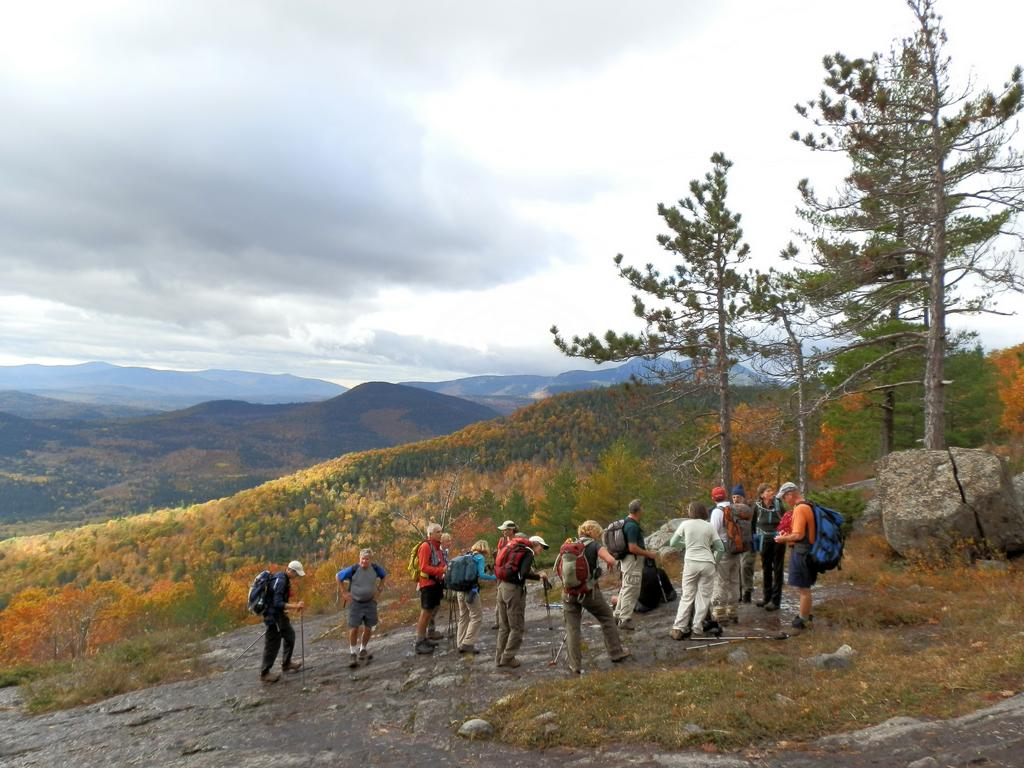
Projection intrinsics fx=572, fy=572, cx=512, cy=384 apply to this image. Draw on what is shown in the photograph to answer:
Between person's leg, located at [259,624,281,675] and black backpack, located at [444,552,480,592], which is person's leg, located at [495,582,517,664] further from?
person's leg, located at [259,624,281,675]

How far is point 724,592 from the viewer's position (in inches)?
390

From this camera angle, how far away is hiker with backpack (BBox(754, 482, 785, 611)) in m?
9.84

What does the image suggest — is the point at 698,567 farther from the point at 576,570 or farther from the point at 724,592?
the point at 576,570

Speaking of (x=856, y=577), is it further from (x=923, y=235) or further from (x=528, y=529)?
(x=528, y=529)

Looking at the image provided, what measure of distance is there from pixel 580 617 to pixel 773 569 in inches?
165

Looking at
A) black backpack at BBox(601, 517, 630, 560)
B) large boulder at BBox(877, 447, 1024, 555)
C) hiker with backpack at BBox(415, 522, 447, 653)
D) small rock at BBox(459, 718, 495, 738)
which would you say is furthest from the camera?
large boulder at BBox(877, 447, 1024, 555)

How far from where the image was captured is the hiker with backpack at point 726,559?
9758 mm

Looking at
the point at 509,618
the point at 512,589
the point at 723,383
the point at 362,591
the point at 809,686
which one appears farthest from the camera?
the point at 723,383

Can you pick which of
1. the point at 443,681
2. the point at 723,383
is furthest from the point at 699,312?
the point at 443,681

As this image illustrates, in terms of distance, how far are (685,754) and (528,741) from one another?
172cm

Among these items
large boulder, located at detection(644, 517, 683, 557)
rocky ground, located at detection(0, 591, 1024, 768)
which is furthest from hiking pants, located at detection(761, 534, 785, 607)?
large boulder, located at detection(644, 517, 683, 557)

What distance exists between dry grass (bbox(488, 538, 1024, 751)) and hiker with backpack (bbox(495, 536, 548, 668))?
1.50m

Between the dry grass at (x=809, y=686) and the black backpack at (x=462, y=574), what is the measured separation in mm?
2753

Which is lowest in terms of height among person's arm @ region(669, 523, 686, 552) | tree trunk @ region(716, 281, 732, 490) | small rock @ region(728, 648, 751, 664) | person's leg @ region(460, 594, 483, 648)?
person's leg @ region(460, 594, 483, 648)
